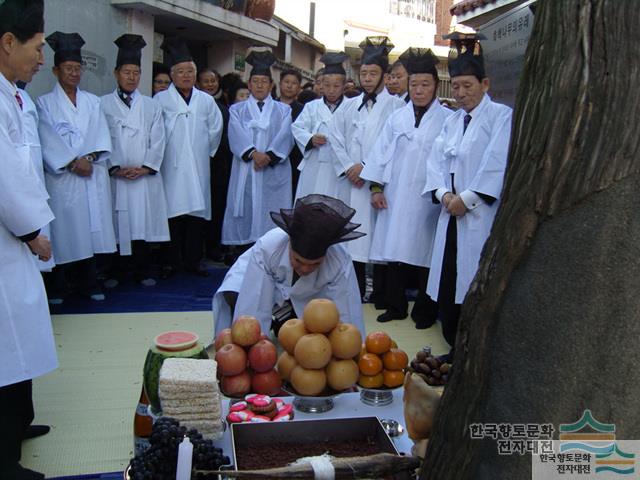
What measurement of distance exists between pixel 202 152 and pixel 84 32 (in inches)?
70.5

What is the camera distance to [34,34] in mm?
2721

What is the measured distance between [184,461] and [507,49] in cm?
473

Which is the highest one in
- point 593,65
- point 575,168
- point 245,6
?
point 245,6

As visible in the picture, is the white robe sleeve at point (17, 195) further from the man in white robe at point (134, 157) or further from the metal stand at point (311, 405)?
the man in white robe at point (134, 157)

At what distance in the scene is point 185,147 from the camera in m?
6.77

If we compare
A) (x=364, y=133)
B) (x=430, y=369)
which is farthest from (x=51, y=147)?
(x=430, y=369)

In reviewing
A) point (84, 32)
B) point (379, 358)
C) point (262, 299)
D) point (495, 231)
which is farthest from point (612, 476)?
point (84, 32)

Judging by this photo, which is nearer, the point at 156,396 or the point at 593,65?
the point at 593,65

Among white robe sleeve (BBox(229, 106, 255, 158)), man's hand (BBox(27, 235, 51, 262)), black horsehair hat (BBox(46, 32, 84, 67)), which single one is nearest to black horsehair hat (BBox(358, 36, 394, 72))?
white robe sleeve (BBox(229, 106, 255, 158))

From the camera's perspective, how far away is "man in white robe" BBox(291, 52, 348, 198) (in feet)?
21.4

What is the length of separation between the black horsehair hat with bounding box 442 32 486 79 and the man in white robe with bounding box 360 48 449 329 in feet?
1.72

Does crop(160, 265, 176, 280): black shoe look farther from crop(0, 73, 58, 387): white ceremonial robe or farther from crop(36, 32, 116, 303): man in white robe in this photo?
crop(0, 73, 58, 387): white ceremonial robe

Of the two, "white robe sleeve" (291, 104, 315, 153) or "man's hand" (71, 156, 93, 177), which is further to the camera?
"white robe sleeve" (291, 104, 315, 153)

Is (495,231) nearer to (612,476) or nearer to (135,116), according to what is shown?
(612,476)
